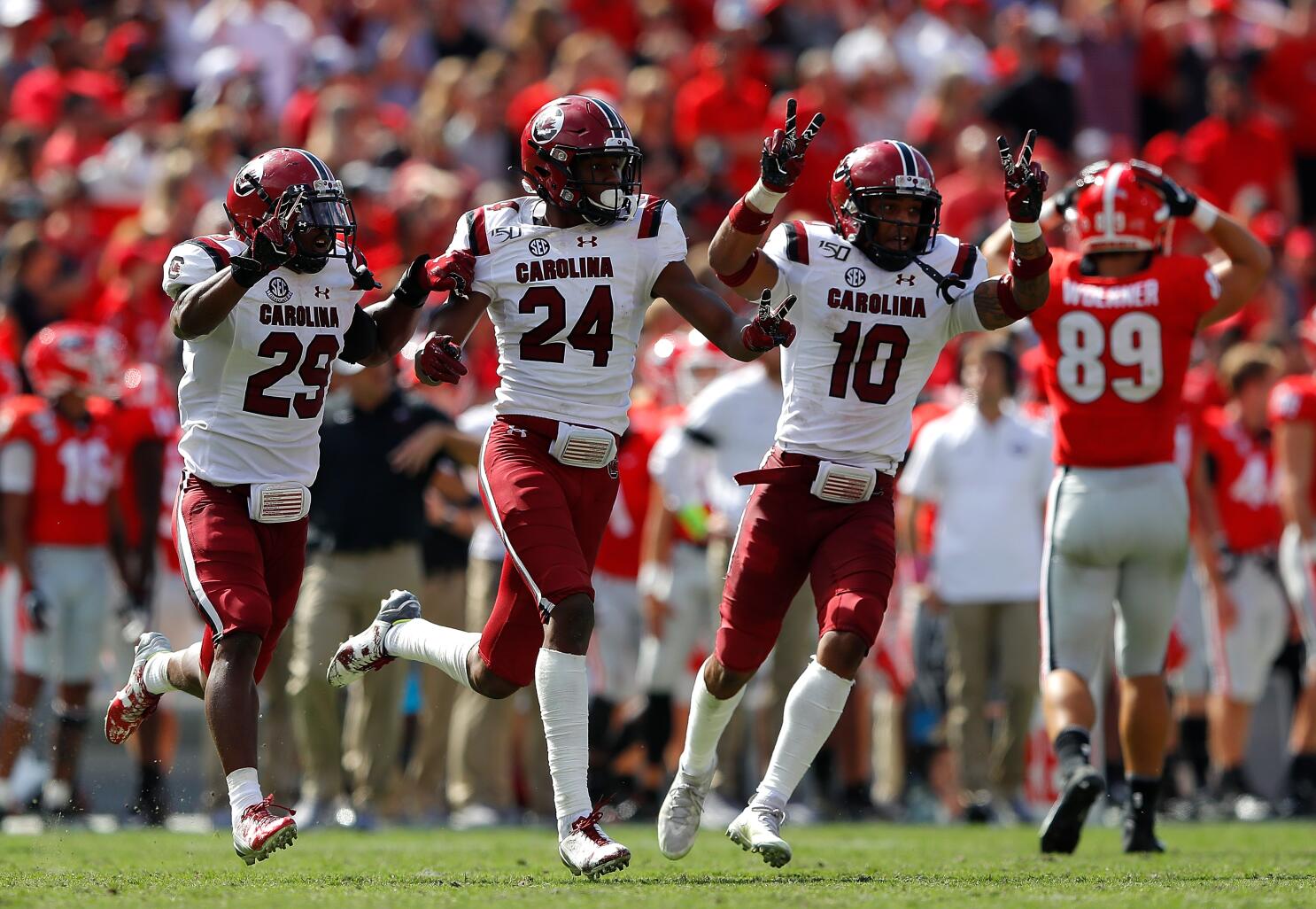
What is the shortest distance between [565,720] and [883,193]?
192 cm

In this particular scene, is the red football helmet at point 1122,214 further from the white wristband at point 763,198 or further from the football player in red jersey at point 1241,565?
the football player in red jersey at point 1241,565

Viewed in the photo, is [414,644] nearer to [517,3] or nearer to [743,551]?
[743,551]

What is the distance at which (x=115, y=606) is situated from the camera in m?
9.91

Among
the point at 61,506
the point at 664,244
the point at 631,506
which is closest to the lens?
the point at 664,244

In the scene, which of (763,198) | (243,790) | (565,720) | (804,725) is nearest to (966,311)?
(763,198)

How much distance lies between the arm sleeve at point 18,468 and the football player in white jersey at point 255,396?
3.18m

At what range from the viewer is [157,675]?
21.4 feet

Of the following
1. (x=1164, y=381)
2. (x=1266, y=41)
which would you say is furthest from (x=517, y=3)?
(x=1164, y=381)

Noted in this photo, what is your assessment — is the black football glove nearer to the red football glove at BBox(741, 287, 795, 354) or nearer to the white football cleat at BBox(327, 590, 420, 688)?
the red football glove at BBox(741, 287, 795, 354)

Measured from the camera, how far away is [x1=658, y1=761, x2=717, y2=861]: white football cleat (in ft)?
21.4

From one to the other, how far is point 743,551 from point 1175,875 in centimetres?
164

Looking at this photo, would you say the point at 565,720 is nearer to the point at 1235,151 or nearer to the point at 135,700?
the point at 135,700

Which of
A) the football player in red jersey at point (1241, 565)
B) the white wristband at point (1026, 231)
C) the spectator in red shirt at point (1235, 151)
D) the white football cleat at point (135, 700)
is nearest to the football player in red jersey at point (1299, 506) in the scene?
the football player in red jersey at point (1241, 565)

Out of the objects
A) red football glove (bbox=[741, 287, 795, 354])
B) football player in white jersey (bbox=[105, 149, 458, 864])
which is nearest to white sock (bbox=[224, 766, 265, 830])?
football player in white jersey (bbox=[105, 149, 458, 864])
